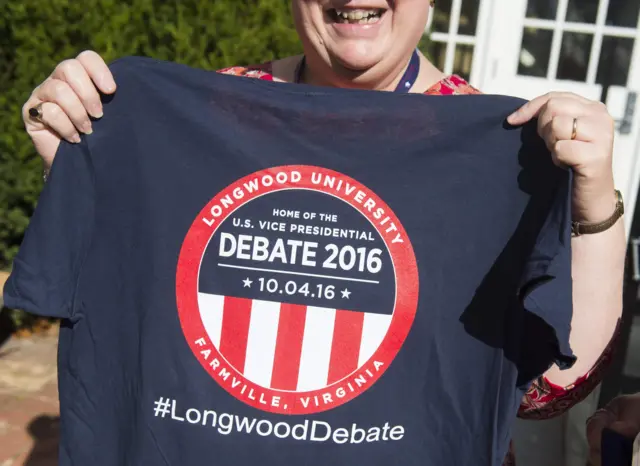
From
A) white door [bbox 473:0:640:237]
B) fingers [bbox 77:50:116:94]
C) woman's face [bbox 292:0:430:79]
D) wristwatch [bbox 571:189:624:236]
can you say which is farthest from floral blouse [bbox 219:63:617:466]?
white door [bbox 473:0:640:237]

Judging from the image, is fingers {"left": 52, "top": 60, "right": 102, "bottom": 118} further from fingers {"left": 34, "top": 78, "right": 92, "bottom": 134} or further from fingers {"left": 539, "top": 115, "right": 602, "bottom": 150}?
fingers {"left": 539, "top": 115, "right": 602, "bottom": 150}

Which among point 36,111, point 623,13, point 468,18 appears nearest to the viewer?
point 36,111

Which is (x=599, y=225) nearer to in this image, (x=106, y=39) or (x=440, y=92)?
(x=440, y=92)

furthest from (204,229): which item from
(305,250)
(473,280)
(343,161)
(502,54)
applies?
(502,54)

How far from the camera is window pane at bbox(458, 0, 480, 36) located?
15.4 feet

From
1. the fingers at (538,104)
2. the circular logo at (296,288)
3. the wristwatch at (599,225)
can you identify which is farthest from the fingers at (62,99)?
the wristwatch at (599,225)

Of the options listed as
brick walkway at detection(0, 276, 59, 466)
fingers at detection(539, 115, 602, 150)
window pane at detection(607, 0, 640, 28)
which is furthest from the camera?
window pane at detection(607, 0, 640, 28)

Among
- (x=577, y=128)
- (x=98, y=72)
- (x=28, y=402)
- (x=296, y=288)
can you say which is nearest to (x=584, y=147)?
(x=577, y=128)

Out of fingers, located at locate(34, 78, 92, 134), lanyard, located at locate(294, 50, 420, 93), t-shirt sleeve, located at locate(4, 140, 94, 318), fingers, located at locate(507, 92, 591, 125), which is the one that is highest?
lanyard, located at locate(294, 50, 420, 93)

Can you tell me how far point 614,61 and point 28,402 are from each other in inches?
167

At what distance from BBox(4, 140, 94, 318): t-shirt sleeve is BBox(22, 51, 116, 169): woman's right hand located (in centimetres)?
5

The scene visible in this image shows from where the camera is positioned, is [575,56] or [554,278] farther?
[575,56]

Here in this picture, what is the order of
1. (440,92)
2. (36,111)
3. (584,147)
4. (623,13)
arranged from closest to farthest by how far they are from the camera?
(584,147), (36,111), (440,92), (623,13)

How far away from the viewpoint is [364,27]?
1.43 m
